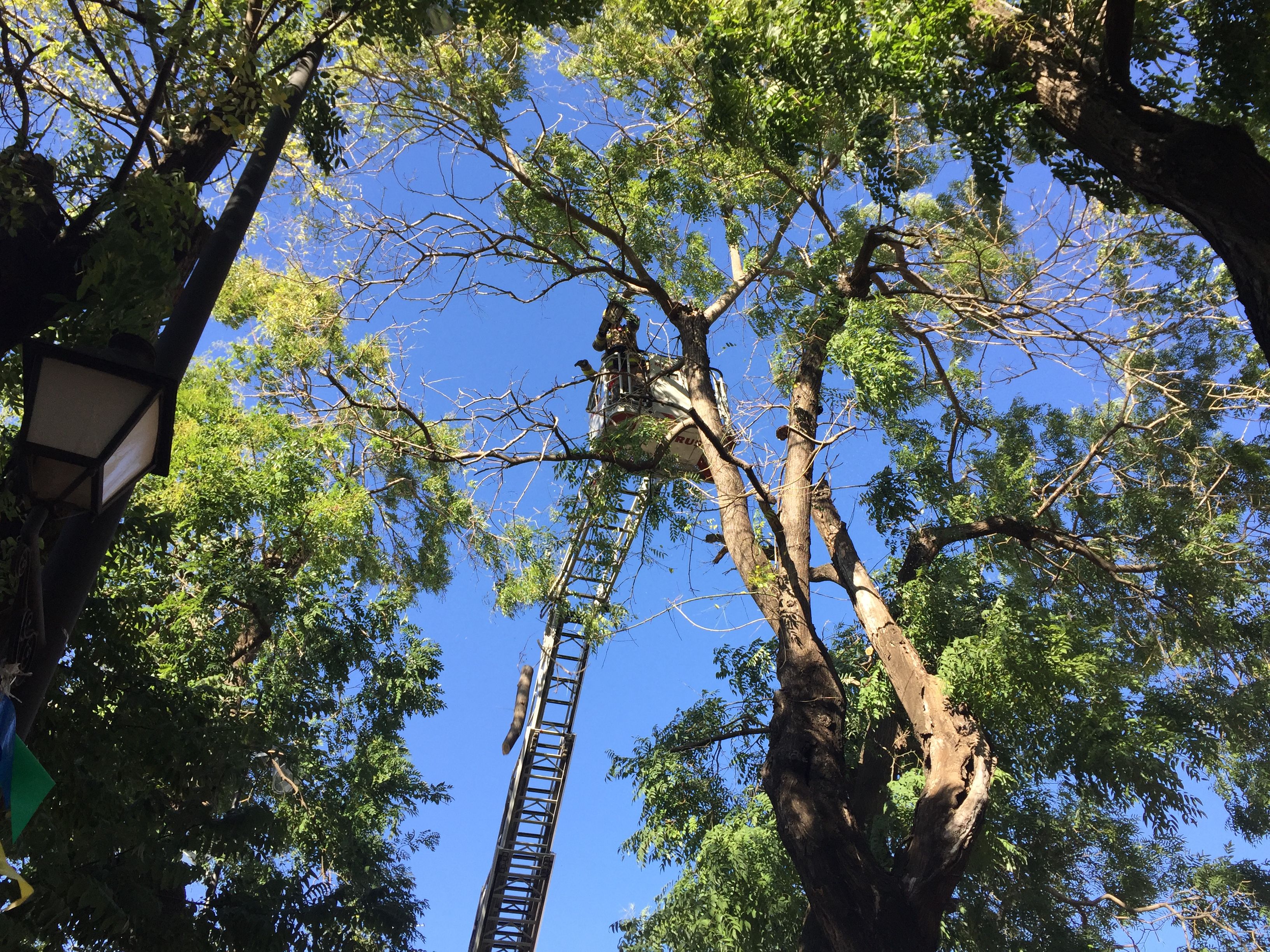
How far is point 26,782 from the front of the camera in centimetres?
265

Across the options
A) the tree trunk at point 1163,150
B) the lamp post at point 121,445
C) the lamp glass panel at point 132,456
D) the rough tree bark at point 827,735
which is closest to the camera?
the lamp post at point 121,445

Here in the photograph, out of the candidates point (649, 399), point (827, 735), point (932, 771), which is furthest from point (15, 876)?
point (649, 399)

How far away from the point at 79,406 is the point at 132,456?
22cm

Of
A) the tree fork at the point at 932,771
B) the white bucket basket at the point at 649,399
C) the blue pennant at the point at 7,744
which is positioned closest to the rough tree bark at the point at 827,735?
the tree fork at the point at 932,771

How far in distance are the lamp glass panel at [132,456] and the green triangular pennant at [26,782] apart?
0.75 metres

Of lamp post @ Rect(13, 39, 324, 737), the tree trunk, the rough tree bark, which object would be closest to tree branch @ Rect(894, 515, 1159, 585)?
Answer: the rough tree bark

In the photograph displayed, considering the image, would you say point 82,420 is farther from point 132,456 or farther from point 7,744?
point 7,744

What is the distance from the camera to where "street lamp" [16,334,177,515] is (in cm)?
283

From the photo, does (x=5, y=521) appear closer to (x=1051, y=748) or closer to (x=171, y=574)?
(x=171, y=574)

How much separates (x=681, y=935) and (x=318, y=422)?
652 centimetres

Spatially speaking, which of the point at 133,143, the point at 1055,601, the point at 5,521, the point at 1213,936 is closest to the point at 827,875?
the point at 5,521

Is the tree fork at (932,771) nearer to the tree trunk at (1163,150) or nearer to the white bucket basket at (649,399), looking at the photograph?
the white bucket basket at (649,399)

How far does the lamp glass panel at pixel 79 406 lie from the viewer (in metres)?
2.84

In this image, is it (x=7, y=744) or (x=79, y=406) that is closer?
(x=7, y=744)
